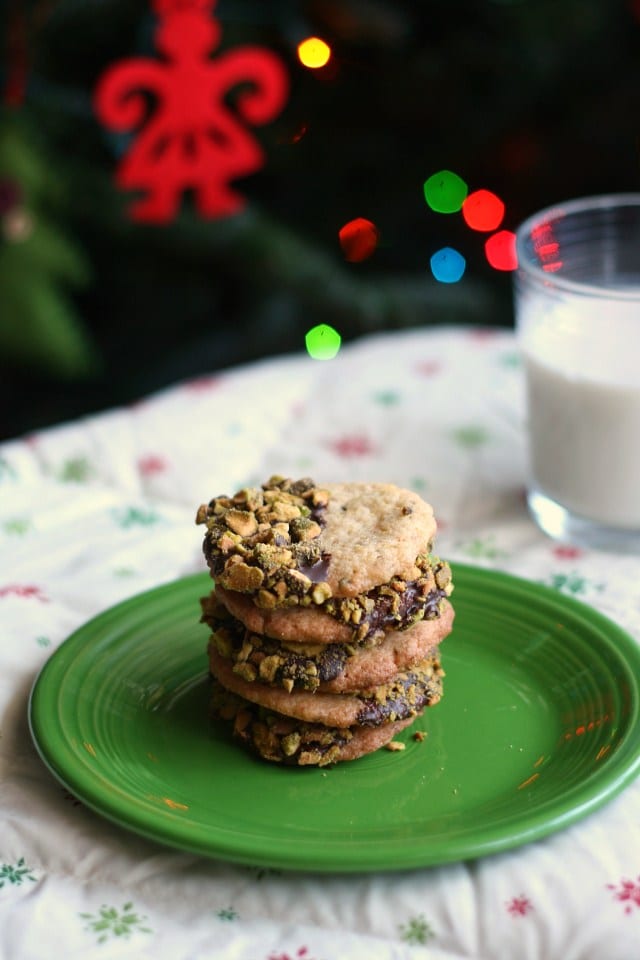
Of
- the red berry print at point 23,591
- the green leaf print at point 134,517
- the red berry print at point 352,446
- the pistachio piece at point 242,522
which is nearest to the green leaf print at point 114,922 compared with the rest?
the pistachio piece at point 242,522

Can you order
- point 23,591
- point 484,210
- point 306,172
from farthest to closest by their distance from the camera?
point 484,210, point 306,172, point 23,591

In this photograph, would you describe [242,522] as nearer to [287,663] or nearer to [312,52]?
[287,663]

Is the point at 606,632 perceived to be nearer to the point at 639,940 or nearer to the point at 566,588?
the point at 566,588

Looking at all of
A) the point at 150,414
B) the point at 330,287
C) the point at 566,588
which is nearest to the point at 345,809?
the point at 566,588

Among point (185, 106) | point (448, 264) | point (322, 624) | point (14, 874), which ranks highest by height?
point (185, 106)

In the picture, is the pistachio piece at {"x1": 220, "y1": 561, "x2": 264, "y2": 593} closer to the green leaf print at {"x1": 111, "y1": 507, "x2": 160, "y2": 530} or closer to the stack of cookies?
the stack of cookies

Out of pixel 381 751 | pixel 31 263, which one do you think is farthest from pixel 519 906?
pixel 31 263
